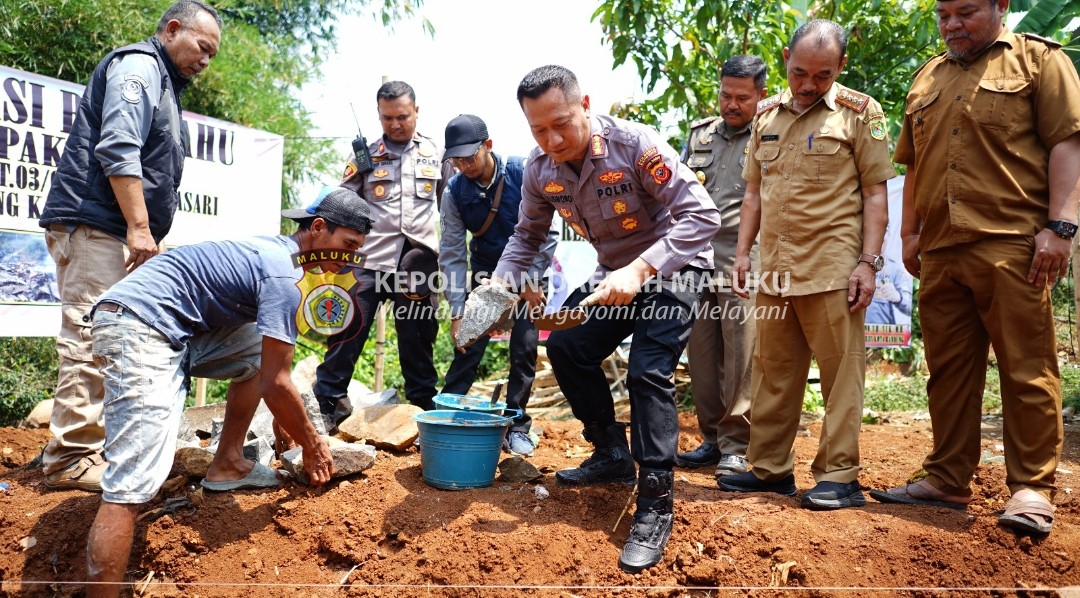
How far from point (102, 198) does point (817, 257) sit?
322cm

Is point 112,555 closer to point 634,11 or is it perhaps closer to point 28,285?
point 28,285

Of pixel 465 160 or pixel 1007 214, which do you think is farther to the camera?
pixel 465 160

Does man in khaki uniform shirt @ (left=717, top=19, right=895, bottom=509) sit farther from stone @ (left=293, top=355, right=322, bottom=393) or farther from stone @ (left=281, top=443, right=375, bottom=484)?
stone @ (left=293, top=355, right=322, bottom=393)

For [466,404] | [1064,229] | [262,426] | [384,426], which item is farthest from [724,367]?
[262,426]

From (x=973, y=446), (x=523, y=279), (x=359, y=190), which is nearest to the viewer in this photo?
(x=973, y=446)

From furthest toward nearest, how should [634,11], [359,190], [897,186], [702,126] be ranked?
1. [897,186]
2. [634,11]
3. [359,190]
4. [702,126]

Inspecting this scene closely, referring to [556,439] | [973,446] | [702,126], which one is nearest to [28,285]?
[556,439]

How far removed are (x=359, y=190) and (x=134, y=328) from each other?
7.14ft

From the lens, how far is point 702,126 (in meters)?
4.57

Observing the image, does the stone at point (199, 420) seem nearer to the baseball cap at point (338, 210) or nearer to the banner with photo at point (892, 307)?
the baseball cap at point (338, 210)

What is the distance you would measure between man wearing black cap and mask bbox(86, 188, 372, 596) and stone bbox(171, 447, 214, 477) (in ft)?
0.59

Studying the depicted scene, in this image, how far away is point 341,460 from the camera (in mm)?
3707

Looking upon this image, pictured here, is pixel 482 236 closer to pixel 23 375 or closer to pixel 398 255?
pixel 398 255

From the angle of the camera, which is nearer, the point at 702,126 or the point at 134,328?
the point at 134,328
